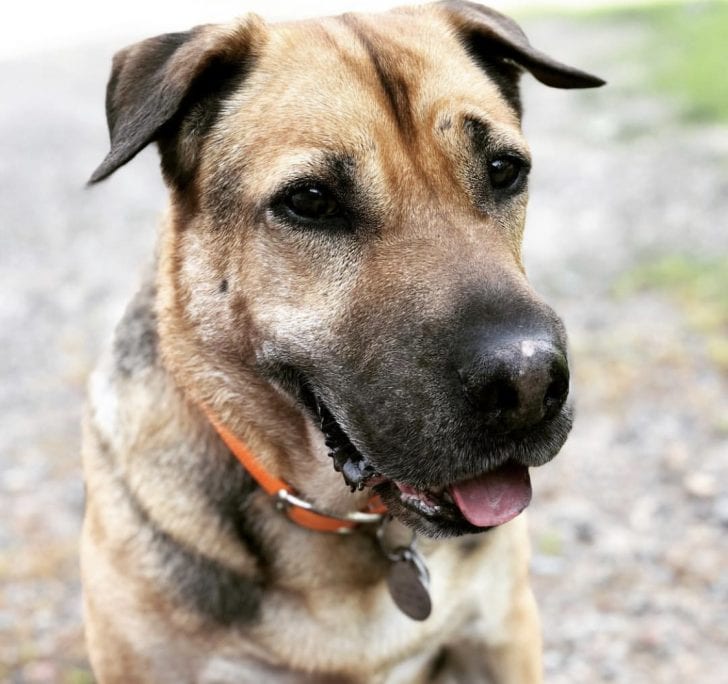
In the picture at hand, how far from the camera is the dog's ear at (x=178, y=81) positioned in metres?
2.74

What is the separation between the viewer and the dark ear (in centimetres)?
309

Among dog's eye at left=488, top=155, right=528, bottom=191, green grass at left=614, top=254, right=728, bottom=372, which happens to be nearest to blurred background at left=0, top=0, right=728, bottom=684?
green grass at left=614, top=254, right=728, bottom=372

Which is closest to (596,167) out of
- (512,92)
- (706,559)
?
(706,559)

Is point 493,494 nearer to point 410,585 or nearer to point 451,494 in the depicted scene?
point 451,494

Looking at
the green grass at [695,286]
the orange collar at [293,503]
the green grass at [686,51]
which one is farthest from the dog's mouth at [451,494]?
the green grass at [686,51]

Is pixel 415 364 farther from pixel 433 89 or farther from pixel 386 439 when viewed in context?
pixel 433 89

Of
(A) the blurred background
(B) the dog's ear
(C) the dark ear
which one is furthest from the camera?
(A) the blurred background

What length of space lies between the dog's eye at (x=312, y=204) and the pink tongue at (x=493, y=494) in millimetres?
797

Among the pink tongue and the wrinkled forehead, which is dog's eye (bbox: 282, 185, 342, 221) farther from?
the pink tongue

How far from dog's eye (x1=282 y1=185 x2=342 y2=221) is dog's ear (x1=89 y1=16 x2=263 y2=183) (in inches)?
15.7

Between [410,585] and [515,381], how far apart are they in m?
0.99

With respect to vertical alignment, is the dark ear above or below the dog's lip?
above

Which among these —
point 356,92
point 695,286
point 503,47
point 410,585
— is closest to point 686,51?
point 695,286

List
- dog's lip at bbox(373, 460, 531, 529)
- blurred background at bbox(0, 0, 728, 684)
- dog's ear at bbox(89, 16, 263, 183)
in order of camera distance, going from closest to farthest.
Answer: dog's lip at bbox(373, 460, 531, 529)
dog's ear at bbox(89, 16, 263, 183)
blurred background at bbox(0, 0, 728, 684)
